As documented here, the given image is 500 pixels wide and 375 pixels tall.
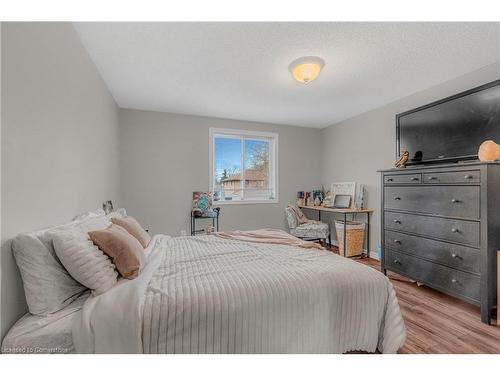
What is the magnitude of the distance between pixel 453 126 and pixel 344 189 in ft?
6.49

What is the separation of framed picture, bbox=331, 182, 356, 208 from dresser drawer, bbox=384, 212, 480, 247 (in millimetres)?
1214

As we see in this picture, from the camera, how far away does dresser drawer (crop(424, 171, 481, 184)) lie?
1981 millimetres

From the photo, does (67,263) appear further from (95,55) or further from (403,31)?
(403,31)

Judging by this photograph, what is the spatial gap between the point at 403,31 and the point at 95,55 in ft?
8.99

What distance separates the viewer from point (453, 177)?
7.04ft

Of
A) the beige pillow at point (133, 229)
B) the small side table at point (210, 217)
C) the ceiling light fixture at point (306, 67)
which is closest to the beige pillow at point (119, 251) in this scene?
the beige pillow at point (133, 229)

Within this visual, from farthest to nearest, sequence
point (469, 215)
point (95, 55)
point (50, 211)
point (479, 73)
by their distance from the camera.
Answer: point (479, 73) < point (95, 55) < point (469, 215) < point (50, 211)

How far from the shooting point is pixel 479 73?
2441mm

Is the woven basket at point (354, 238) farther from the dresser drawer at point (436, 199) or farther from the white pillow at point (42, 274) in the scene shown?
the white pillow at point (42, 274)

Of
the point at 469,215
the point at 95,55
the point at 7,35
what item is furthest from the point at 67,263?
the point at 469,215

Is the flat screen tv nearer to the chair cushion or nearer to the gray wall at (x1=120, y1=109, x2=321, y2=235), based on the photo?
the chair cushion

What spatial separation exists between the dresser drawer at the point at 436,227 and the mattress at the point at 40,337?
288cm

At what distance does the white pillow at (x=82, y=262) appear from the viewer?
3.84 feet

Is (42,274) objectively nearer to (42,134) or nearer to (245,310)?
(42,134)
